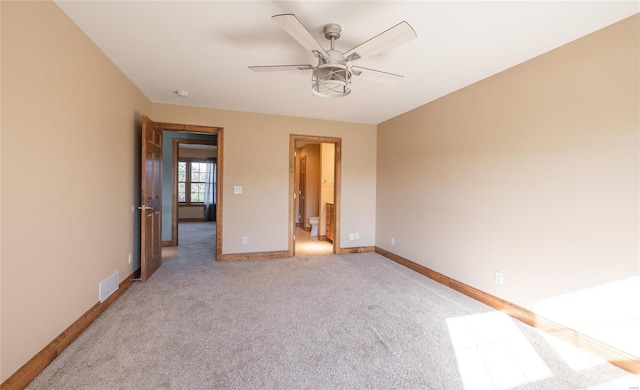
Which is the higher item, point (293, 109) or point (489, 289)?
point (293, 109)

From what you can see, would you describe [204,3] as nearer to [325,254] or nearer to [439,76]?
[439,76]

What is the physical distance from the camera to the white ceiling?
1.88m

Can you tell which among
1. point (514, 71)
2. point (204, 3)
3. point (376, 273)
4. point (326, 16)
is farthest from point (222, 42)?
point (376, 273)

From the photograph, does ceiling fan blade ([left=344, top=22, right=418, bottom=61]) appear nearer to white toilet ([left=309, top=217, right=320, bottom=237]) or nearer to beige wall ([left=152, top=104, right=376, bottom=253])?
beige wall ([left=152, top=104, right=376, bottom=253])

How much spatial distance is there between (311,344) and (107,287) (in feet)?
6.82

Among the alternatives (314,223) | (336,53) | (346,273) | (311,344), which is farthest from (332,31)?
(314,223)

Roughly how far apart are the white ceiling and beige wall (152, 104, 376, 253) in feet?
3.13

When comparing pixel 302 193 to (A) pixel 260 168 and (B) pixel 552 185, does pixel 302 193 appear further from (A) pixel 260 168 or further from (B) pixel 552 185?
(B) pixel 552 185

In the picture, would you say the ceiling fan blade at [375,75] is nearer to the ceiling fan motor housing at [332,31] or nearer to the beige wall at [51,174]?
the ceiling fan motor housing at [332,31]

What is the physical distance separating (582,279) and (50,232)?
12.8 feet

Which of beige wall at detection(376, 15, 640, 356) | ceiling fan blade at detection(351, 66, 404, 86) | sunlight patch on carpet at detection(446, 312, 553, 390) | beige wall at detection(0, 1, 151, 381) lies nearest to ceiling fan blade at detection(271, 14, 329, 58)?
ceiling fan blade at detection(351, 66, 404, 86)

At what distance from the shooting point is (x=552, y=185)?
2.36 m

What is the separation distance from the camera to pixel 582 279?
7.08ft

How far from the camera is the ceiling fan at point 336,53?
166cm
